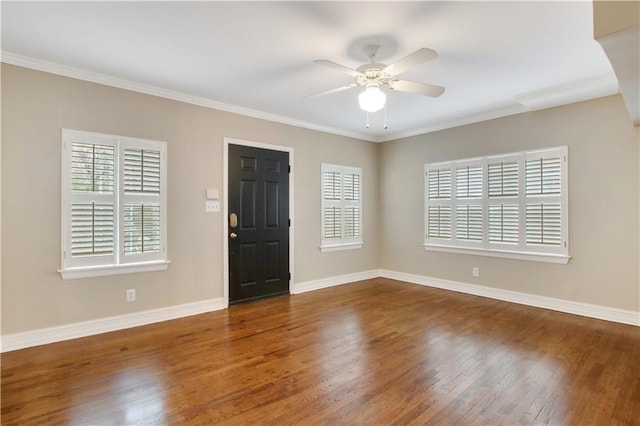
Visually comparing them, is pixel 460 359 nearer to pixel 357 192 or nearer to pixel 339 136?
pixel 357 192

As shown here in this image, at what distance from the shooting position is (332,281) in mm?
5480

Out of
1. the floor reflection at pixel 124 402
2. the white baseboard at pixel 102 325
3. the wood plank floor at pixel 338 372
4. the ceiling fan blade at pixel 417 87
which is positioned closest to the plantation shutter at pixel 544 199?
the wood plank floor at pixel 338 372

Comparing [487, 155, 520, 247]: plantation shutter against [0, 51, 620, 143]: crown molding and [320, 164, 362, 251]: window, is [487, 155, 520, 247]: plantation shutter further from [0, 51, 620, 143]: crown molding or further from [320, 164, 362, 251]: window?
[320, 164, 362, 251]: window

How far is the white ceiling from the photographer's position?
7.39 ft

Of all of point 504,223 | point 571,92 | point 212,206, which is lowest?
point 504,223

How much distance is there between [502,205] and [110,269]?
4915 millimetres

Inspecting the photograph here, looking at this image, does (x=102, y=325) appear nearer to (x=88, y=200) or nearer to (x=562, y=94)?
(x=88, y=200)

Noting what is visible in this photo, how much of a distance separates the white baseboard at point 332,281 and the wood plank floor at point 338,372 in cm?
112

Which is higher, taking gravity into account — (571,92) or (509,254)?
(571,92)

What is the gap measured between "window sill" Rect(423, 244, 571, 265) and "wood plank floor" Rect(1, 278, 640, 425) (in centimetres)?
66

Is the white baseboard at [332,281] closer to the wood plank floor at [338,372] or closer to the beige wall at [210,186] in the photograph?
the beige wall at [210,186]

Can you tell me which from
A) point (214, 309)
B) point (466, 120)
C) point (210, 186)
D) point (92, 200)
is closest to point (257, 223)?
point (210, 186)

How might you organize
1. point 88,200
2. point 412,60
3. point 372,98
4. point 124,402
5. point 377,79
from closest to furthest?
1. point 124,402
2. point 412,60
3. point 372,98
4. point 377,79
5. point 88,200

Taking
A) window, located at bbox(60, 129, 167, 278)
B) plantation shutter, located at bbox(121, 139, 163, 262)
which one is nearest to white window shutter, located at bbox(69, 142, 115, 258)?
window, located at bbox(60, 129, 167, 278)
